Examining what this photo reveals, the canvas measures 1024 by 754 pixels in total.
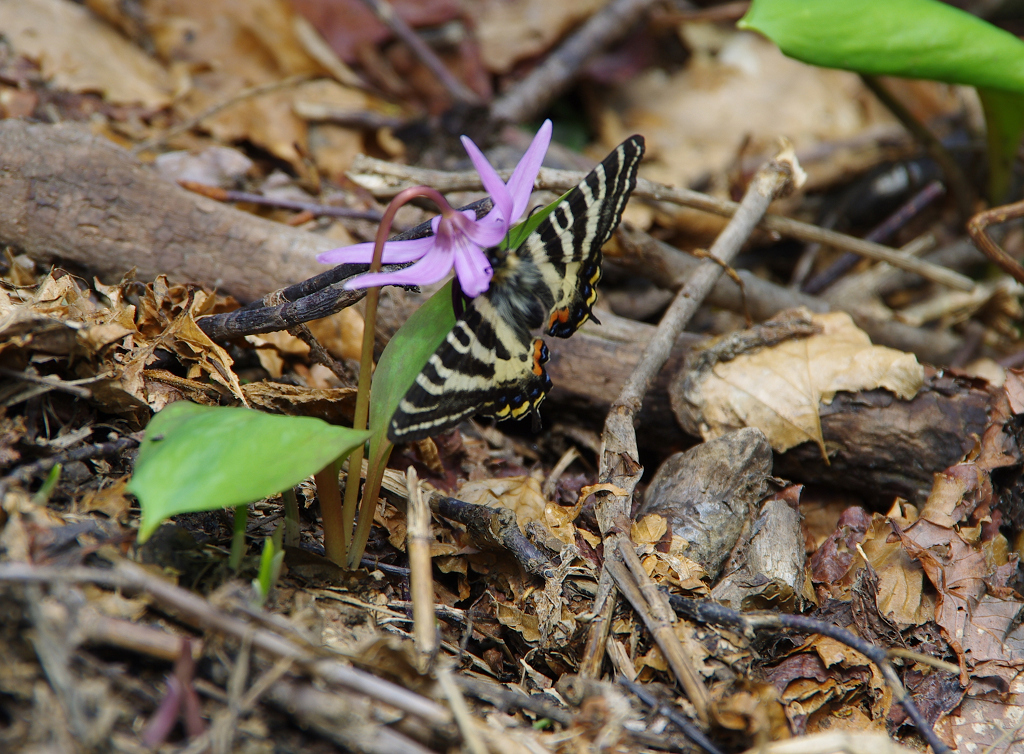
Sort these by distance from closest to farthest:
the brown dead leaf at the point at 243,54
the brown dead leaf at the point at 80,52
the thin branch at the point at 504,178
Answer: the thin branch at the point at 504,178 → the brown dead leaf at the point at 80,52 → the brown dead leaf at the point at 243,54

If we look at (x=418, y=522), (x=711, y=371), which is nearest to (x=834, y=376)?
(x=711, y=371)

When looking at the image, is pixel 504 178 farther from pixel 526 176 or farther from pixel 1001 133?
pixel 1001 133

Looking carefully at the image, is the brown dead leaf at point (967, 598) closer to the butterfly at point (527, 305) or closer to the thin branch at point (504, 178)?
the butterfly at point (527, 305)

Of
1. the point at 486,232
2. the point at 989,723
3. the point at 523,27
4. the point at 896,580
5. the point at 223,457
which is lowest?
the point at 989,723

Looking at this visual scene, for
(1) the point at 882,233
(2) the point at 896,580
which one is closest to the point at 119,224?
(2) the point at 896,580

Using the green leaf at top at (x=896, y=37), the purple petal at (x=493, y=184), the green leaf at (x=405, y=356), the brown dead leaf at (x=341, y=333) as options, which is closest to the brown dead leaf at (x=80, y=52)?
the brown dead leaf at (x=341, y=333)
